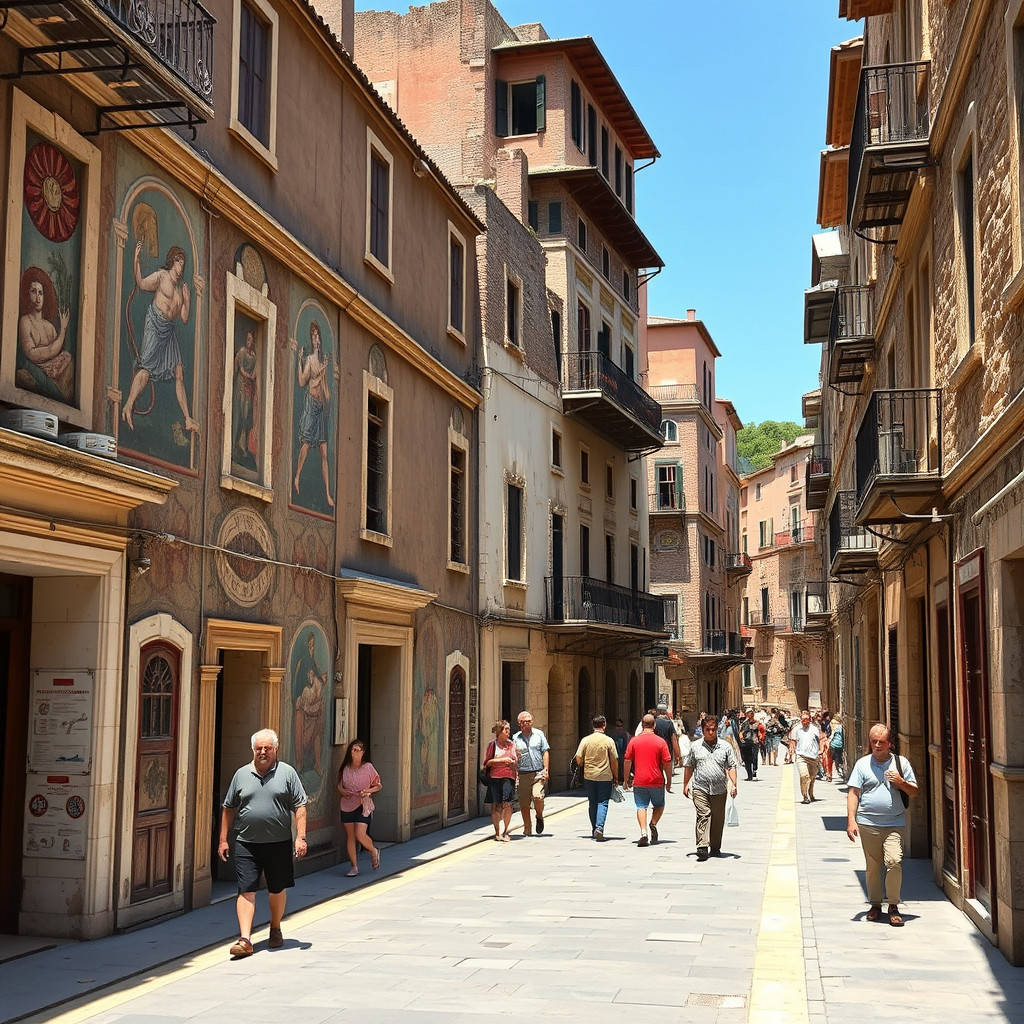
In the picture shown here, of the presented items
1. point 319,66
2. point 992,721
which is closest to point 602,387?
point 319,66

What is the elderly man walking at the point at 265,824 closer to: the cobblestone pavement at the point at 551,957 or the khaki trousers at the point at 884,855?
the cobblestone pavement at the point at 551,957

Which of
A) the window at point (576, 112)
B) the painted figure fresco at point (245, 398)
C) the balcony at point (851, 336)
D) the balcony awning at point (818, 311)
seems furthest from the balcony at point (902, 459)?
the window at point (576, 112)

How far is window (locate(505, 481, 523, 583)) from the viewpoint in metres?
26.0

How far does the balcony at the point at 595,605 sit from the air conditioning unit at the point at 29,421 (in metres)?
18.7

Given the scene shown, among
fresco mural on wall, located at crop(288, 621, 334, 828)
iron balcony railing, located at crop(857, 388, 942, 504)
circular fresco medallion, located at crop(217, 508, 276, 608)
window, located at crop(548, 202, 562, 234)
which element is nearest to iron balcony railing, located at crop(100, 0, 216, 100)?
circular fresco medallion, located at crop(217, 508, 276, 608)

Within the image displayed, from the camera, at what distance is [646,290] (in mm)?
40969

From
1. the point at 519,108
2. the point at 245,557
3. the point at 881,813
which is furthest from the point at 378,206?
the point at 519,108

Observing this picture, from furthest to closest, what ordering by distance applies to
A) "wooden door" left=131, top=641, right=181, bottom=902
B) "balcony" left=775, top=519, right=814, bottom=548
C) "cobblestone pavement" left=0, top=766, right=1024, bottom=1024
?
"balcony" left=775, top=519, right=814, bottom=548 → "wooden door" left=131, top=641, right=181, bottom=902 → "cobblestone pavement" left=0, top=766, right=1024, bottom=1024

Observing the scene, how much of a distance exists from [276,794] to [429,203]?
42.2ft

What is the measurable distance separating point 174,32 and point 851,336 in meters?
12.5

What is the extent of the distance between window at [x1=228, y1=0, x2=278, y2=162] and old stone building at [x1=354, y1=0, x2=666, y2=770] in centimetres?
962

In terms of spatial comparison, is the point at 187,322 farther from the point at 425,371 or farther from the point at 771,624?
the point at 771,624

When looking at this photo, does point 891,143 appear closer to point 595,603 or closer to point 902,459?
point 902,459

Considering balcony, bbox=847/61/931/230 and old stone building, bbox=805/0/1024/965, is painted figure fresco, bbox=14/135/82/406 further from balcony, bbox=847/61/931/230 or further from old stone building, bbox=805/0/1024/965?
balcony, bbox=847/61/931/230
